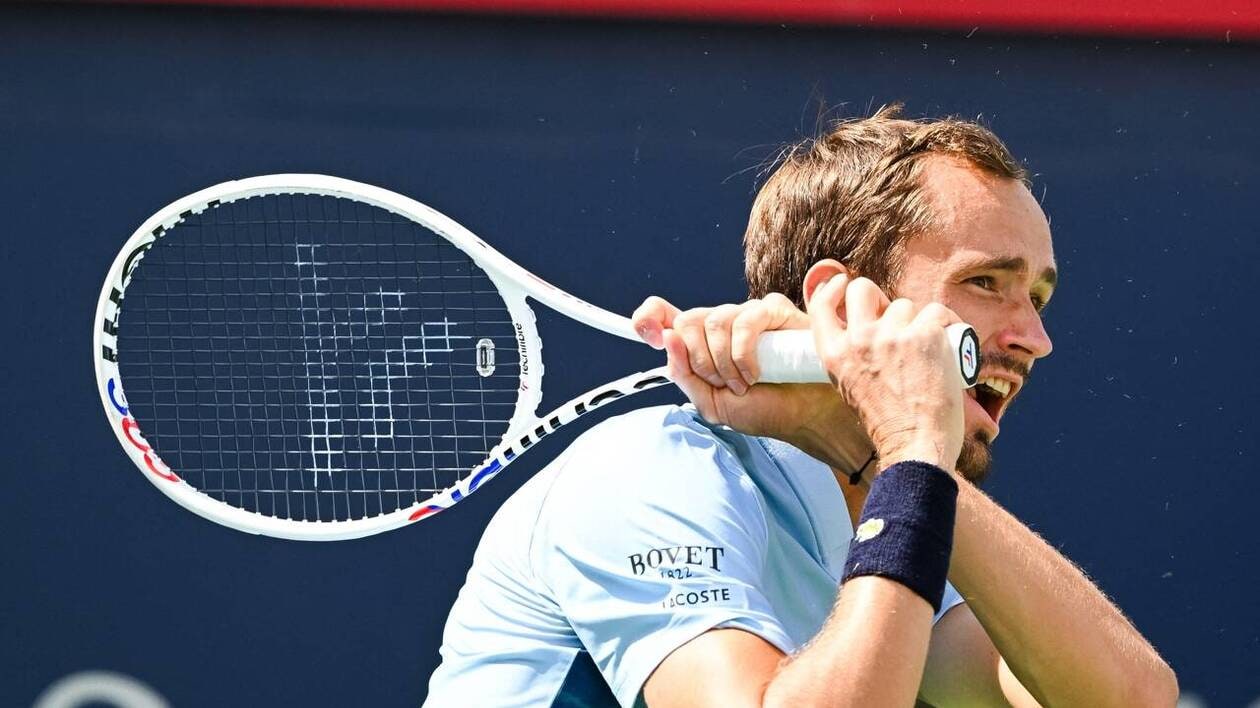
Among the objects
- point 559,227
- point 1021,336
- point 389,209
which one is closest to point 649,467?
point 1021,336

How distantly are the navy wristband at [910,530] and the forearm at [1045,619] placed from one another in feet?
0.73

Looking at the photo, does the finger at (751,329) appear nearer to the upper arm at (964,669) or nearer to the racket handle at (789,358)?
the racket handle at (789,358)

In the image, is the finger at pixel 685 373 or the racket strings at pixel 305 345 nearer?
the finger at pixel 685 373

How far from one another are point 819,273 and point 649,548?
689mm

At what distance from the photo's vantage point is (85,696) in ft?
14.6

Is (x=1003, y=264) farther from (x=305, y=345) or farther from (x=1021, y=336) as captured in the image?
(x=305, y=345)

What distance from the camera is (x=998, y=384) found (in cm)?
290

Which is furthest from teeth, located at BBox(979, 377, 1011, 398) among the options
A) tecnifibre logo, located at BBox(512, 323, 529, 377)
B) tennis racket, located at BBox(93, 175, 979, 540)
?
tennis racket, located at BBox(93, 175, 979, 540)

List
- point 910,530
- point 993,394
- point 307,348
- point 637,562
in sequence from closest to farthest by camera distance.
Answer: point 910,530 → point 637,562 → point 993,394 → point 307,348

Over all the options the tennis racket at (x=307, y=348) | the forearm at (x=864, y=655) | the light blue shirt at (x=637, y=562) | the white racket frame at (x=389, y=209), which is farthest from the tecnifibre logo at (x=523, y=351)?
the forearm at (x=864, y=655)

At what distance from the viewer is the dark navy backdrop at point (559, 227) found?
438 cm

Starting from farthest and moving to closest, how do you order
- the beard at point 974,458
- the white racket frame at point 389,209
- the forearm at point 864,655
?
1. the white racket frame at point 389,209
2. the beard at point 974,458
3. the forearm at point 864,655

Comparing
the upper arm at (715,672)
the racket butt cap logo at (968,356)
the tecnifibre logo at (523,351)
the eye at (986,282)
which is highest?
the eye at (986,282)

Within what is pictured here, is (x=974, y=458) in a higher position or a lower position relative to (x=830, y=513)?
higher
